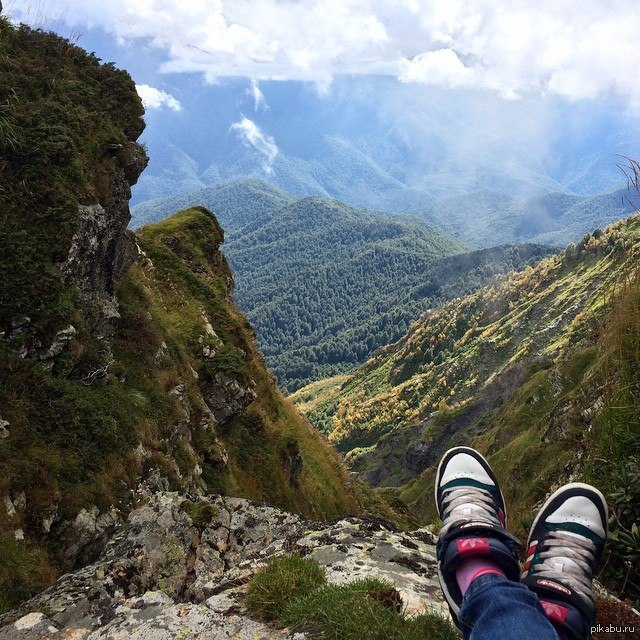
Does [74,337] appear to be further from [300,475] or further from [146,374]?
[300,475]

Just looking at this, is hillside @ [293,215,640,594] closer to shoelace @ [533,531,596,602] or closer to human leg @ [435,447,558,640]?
shoelace @ [533,531,596,602]

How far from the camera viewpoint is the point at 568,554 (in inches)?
168

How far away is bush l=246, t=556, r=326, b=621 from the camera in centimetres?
471

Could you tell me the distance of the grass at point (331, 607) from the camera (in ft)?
12.9

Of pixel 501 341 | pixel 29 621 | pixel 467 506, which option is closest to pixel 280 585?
pixel 467 506

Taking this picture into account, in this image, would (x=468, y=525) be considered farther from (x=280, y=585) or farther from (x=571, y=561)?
(x=280, y=585)

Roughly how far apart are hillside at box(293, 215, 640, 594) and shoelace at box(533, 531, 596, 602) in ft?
1.20

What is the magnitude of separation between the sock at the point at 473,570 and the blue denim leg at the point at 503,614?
0.30 metres

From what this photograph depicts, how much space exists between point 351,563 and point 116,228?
1152cm

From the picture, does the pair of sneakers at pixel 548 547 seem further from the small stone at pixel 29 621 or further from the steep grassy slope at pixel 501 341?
the steep grassy slope at pixel 501 341

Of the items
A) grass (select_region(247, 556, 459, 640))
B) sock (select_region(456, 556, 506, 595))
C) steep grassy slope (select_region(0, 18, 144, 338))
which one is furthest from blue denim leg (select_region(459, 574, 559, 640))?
steep grassy slope (select_region(0, 18, 144, 338))

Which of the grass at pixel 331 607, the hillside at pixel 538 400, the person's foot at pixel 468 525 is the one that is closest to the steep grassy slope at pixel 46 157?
the grass at pixel 331 607

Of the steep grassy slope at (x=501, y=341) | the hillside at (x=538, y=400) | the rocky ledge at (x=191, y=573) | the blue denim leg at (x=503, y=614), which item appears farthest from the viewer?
the steep grassy slope at (x=501, y=341)

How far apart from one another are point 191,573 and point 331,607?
184 inches
